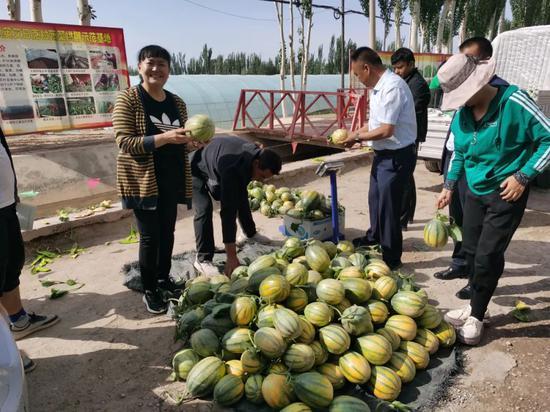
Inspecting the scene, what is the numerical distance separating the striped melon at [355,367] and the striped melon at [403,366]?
0.74ft

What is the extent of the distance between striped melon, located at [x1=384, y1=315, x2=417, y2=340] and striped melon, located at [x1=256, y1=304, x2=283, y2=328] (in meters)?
0.87

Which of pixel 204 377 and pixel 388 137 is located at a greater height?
pixel 388 137

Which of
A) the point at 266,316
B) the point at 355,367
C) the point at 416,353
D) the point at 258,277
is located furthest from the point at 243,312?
the point at 416,353

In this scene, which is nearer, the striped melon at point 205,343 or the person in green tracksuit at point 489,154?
the person in green tracksuit at point 489,154

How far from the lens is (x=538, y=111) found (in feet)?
8.96

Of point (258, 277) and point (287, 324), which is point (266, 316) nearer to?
point (287, 324)

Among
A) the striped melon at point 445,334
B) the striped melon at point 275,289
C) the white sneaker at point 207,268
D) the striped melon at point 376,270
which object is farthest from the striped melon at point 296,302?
the white sneaker at point 207,268

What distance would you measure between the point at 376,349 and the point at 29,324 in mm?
2966

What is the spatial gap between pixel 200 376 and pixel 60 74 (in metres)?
7.86

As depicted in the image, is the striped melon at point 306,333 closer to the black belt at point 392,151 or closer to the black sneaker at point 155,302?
the black sneaker at point 155,302

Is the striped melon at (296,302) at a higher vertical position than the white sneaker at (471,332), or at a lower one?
higher

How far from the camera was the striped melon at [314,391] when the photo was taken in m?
2.49

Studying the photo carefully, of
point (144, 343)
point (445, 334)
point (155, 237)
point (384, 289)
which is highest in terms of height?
point (155, 237)

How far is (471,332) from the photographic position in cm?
328
